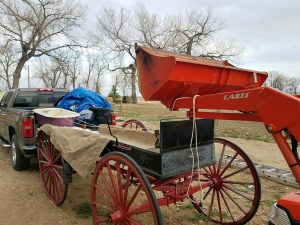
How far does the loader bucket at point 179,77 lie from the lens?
360cm

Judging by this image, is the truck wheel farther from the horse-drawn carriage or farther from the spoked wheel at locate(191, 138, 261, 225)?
the spoked wheel at locate(191, 138, 261, 225)

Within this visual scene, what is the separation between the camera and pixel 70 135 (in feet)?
16.3

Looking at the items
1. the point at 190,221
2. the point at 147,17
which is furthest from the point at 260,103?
the point at 147,17

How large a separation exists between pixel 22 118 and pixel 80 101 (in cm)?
125

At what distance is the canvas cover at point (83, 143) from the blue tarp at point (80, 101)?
5.71 feet

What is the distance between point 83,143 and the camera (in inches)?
181

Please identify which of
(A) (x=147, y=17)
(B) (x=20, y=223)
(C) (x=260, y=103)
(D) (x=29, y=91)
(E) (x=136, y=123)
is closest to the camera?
(C) (x=260, y=103)

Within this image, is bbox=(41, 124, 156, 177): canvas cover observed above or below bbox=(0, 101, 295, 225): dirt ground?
above

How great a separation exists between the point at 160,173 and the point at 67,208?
2.18 m

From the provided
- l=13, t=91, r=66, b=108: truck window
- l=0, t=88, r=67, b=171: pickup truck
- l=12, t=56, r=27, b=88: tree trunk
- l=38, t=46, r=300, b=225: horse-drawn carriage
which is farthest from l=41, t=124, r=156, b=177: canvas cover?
l=12, t=56, r=27, b=88: tree trunk

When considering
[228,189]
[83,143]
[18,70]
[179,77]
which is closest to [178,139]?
[179,77]

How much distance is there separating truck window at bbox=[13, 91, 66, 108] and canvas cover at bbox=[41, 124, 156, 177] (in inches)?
110

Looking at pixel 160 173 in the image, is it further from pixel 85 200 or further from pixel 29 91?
pixel 29 91

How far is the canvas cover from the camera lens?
14.4ft
